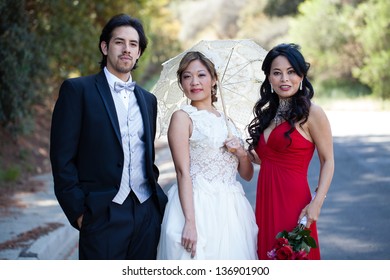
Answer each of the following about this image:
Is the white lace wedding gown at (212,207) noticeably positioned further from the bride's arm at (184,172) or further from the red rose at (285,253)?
the red rose at (285,253)

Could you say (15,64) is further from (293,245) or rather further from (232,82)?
(293,245)

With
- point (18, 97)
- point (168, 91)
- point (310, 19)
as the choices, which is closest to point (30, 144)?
point (18, 97)

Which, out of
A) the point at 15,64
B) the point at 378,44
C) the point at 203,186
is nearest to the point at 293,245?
the point at 203,186

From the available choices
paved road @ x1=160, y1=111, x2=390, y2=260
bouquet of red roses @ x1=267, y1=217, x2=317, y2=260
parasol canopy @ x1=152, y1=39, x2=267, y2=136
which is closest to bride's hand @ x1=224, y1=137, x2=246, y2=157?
parasol canopy @ x1=152, y1=39, x2=267, y2=136

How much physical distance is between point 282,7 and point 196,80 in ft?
130

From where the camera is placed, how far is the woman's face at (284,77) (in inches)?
174

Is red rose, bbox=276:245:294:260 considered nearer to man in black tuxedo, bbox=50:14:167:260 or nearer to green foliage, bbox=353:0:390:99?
man in black tuxedo, bbox=50:14:167:260

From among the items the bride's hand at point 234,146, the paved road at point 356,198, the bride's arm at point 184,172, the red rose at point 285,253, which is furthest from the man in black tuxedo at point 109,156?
the paved road at point 356,198

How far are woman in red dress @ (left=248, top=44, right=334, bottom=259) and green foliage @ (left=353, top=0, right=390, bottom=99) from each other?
85.2 feet

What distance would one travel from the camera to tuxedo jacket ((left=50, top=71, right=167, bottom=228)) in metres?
4.15

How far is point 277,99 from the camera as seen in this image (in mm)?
4730

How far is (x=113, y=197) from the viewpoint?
4.21 metres

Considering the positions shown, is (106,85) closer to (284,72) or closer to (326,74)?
(284,72)
